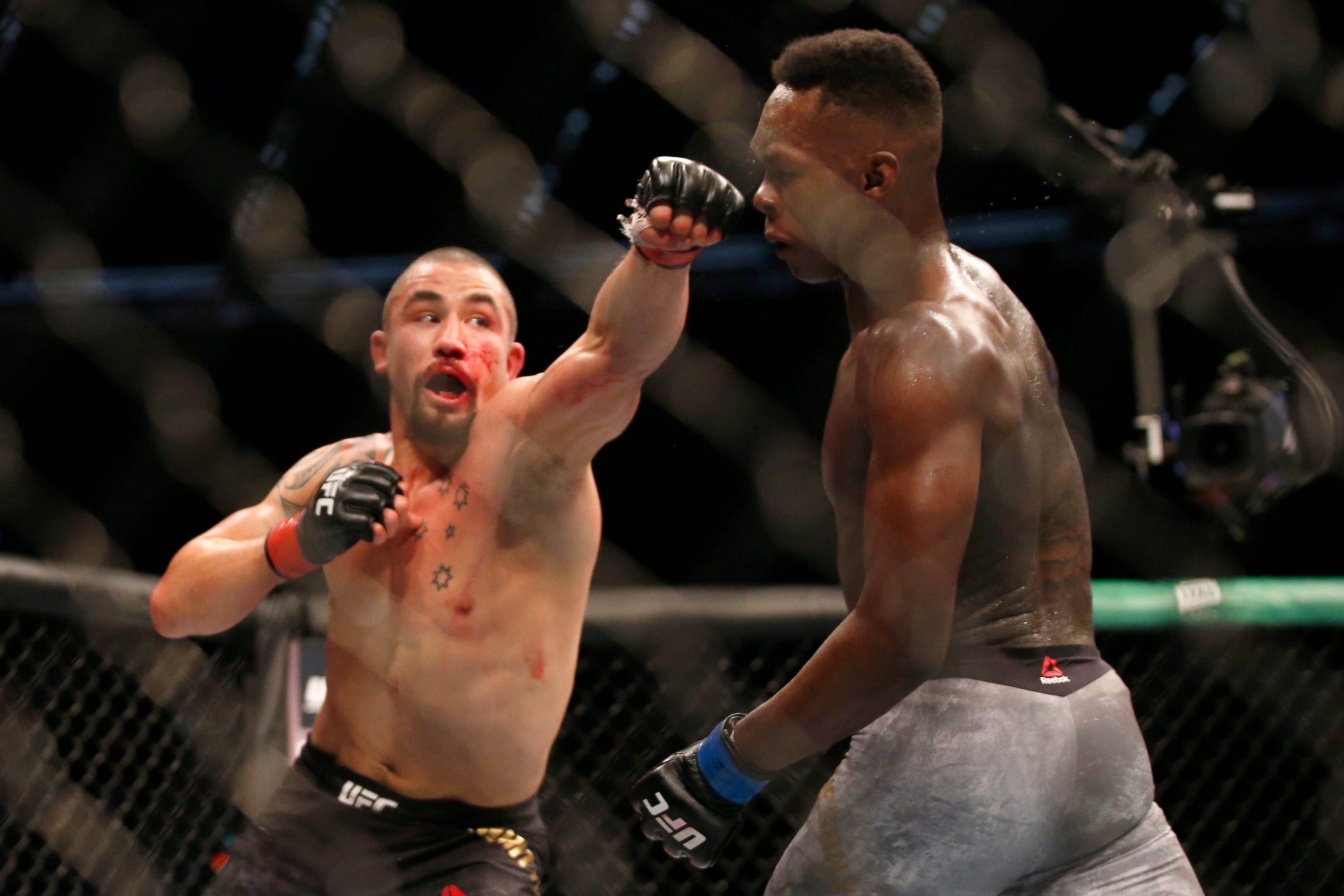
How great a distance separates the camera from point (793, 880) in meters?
1.37

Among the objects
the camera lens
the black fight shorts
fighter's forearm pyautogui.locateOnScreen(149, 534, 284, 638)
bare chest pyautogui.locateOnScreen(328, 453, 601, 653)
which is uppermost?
the camera lens

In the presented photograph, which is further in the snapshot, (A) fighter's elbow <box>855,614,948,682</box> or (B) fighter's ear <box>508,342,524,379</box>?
(B) fighter's ear <box>508,342,524,379</box>

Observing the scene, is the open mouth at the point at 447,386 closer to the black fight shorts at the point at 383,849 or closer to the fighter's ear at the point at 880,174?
the black fight shorts at the point at 383,849

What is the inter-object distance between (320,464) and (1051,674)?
4.49 ft

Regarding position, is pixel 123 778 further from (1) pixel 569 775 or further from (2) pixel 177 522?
(1) pixel 569 775

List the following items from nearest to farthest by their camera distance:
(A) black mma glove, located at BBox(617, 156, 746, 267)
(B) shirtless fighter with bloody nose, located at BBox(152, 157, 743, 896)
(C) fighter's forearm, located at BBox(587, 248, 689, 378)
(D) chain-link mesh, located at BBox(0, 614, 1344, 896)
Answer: (A) black mma glove, located at BBox(617, 156, 746, 267) < (C) fighter's forearm, located at BBox(587, 248, 689, 378) < (B) shirtless fighter with bloody nose, located at BBox(152, 157, 743, 896) < (D) chain-link mesh, located at BBox(0, 614, 1344, 896)

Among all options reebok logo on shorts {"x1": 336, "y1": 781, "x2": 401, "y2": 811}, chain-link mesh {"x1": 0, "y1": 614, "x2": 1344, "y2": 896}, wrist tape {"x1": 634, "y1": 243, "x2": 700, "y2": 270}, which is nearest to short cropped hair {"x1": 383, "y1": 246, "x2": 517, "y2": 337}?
wrist tape {"x1": 634, "y1": 243, "x2": 700, "y2": 270}

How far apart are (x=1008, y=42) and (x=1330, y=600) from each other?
154 cm

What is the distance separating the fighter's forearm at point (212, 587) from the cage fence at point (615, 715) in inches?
13.1

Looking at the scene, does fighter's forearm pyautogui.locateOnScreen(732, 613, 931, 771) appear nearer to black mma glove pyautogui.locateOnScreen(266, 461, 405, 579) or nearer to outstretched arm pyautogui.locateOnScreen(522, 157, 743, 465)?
outstretched arm pyautogui.locateOnScreen(522, 157, 743, 465)

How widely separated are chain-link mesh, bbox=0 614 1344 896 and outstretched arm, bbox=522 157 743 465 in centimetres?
62

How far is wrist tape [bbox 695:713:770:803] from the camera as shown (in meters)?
1.31

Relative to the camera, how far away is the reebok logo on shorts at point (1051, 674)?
4.29 feet

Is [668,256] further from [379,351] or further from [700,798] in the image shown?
[379,351]
